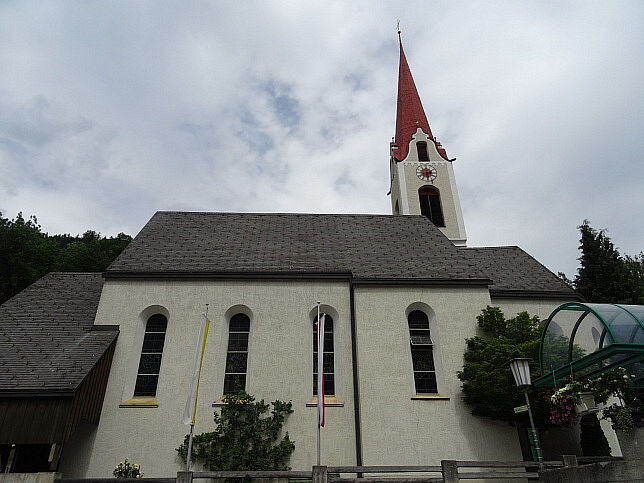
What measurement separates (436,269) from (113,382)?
1170 cm

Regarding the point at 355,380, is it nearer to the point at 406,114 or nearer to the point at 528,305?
the point at 528,305

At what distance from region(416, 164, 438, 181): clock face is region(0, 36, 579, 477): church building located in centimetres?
1077

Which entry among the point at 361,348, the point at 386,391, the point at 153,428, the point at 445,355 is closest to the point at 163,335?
the point at 153,428

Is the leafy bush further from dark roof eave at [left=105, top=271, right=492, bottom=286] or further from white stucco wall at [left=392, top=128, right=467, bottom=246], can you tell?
white stucco wall at [left=392, top=128, right=467, bottom=246]

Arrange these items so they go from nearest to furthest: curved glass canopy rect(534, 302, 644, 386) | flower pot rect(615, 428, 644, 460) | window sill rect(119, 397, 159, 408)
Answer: flower pot rect(615, 428, 644, 460) → curved glass canopy rect(534, 302, 644, 386) → window sill rect(119, 397, 159, 408)

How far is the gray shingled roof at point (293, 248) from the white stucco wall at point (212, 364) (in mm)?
765

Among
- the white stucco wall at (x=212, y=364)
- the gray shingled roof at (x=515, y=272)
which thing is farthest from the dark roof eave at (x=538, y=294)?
the white stucco wall at (x=212, y=364)

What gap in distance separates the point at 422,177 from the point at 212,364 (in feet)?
64.3

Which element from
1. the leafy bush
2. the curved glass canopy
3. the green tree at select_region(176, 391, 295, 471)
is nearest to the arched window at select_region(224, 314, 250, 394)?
the green tree at select_region(176, 391, 295, 471)

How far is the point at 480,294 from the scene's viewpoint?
51.1 feet

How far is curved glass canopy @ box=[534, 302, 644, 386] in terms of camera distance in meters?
8.80

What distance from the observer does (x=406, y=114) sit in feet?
107

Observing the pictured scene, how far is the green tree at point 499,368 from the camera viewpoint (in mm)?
12711

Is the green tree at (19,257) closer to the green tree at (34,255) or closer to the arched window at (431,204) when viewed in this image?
the green tree at (34,255)
